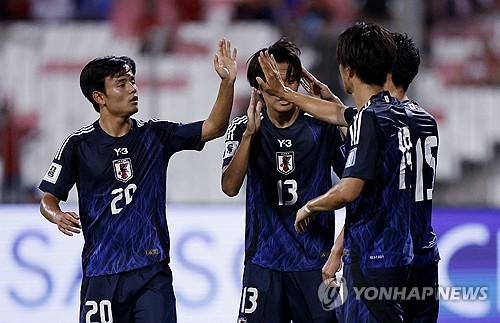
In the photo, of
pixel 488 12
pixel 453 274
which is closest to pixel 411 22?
pixel 488 12

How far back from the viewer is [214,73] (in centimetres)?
948

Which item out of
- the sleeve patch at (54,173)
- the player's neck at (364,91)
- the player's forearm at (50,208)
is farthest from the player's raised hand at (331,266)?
the sleeve patch at (54,173)

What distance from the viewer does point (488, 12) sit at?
9.99 metres

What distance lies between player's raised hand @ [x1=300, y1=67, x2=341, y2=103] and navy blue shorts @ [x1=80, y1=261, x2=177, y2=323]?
4.07ft

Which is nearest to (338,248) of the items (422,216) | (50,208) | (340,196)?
(422,216)

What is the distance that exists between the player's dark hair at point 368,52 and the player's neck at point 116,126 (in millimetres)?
1457

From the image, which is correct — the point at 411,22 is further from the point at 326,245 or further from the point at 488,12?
the point at 326,245

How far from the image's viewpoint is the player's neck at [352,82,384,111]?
426cm

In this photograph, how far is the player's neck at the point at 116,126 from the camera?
517 cm

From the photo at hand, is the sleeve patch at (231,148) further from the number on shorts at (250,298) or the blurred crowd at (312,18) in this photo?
the blurred crowd at (312,18)

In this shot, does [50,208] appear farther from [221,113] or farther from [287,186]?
[287,186]

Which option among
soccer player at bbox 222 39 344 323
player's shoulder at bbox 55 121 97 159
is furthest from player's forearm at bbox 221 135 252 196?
player's shoulder at bbox 55 121 97 159

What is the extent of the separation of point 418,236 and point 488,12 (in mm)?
6110

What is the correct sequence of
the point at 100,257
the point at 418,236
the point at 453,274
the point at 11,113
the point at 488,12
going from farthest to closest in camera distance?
the point at 488,12 < the point at 11,113 < the point at 453,274 < the point at 100,257 < the point at 418,236
